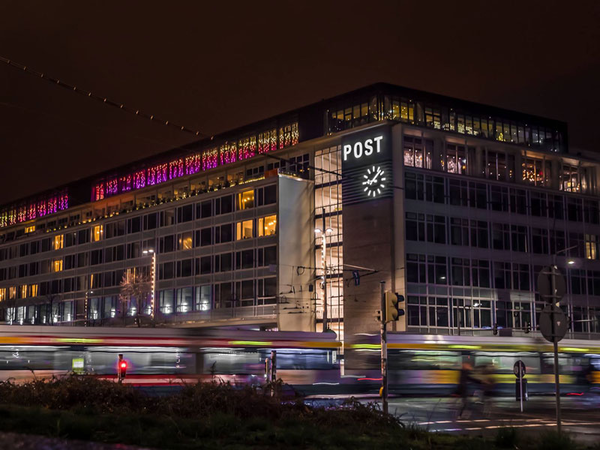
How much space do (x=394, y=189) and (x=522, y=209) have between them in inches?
542

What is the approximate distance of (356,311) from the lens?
63.4 metres

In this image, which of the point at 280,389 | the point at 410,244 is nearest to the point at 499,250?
the point at 410,244

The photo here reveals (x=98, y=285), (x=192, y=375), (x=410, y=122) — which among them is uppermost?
(x=410, y=122)

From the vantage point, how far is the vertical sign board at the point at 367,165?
6384cm

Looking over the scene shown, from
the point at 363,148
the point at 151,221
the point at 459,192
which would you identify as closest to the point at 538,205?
the point at 459,192

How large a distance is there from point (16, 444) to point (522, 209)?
6398 centimetres

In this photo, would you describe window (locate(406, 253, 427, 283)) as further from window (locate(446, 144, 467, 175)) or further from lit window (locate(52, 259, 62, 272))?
lit window (locate(52, 259, 62, 272))

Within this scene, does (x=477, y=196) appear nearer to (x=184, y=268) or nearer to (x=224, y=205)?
(x=224, y=205)

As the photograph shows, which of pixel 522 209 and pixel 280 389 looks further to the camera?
pixel 522 209

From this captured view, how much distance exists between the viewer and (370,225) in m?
64.1

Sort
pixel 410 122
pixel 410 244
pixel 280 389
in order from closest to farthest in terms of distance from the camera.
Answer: pixel 280 389, pixel 410 244, pixel 410 122

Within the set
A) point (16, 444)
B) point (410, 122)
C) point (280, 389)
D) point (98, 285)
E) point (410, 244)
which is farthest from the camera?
point (98, 285)

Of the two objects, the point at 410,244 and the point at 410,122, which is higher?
the point at 410,122

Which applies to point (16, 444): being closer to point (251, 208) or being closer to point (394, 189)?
point (394, 189)
